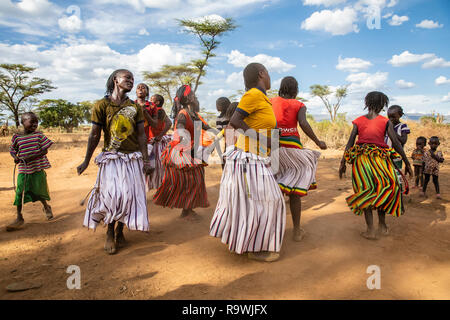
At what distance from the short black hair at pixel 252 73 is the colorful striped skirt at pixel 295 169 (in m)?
0.83

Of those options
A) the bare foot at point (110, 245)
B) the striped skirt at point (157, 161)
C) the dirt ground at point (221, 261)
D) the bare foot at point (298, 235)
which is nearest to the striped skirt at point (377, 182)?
the dirt ground at point (221, 261)

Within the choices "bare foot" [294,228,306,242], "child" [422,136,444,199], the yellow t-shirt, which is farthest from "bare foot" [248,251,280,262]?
"child" [422,136,444,199]

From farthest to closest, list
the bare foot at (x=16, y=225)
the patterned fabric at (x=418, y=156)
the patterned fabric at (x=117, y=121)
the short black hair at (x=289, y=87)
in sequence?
the patterned fabric at (x=418, y=156) < the bare foot at (x=16, y=225) < the short black hair at (x=289, y=87) < the patterned fabric at (x=117, y=121)

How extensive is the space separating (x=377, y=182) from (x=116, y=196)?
9.48 ft

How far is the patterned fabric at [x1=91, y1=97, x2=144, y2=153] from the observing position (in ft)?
10.1

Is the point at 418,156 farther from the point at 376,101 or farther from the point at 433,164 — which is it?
the point at 376,101

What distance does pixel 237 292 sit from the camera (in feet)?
7.83

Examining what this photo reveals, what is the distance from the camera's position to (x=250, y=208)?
9.32 ft

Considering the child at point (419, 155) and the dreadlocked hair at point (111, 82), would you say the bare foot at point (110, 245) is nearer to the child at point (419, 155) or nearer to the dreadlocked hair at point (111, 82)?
the dreadlocked hair at point (111, 82)

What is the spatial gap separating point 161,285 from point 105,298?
17.5 inches

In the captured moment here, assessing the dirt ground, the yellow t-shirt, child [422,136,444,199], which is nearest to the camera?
the dirt ground

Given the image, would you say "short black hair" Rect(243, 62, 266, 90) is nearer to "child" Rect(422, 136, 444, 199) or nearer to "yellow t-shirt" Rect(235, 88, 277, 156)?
"yellow t-shirt" Rect(235, 88, 277, 156)

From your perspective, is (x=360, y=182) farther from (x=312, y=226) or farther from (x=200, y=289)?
(x=200, y=289)

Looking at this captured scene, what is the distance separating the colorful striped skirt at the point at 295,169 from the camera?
3316mm
